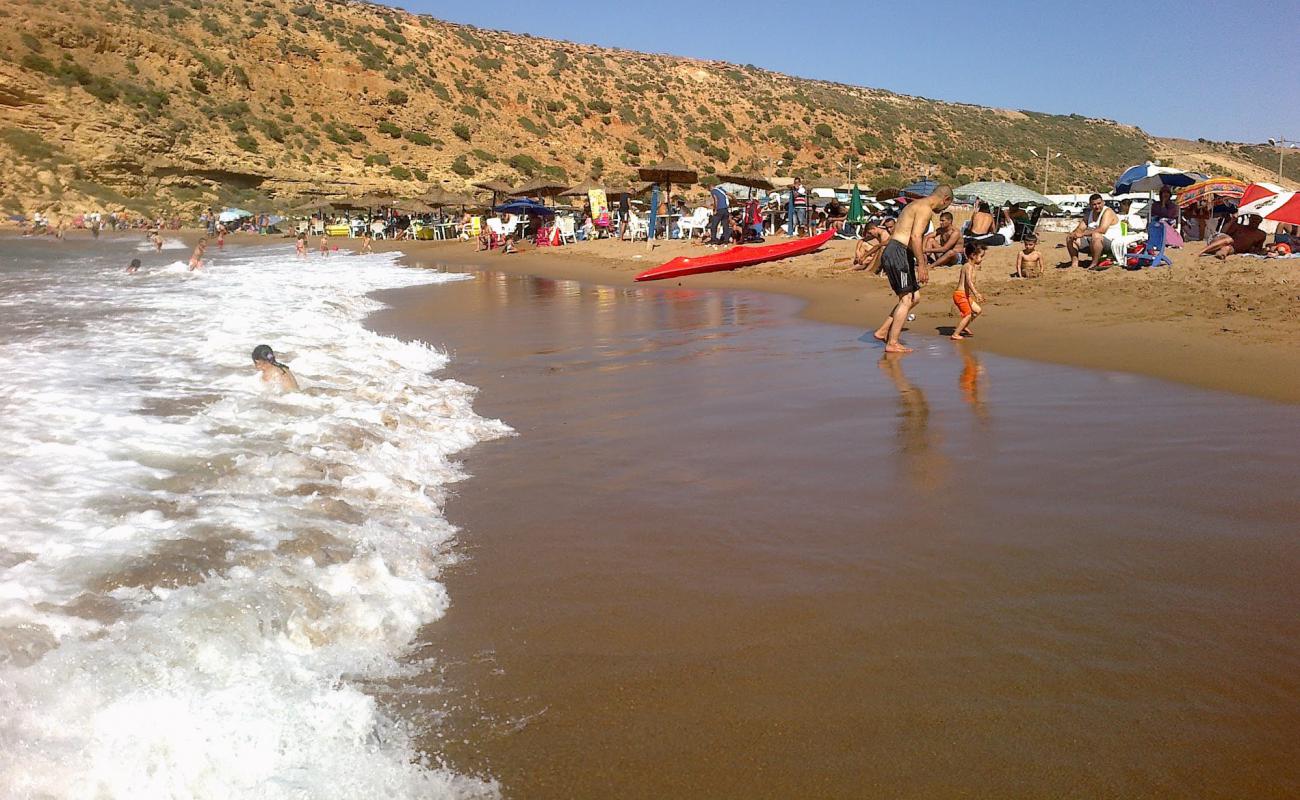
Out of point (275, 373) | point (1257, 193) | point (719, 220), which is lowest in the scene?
point (275, 373)

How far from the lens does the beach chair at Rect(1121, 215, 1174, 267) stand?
12.9 m

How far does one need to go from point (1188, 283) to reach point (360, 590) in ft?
35.8

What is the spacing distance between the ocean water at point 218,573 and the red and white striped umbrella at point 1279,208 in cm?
1149

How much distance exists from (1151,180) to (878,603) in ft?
53.9

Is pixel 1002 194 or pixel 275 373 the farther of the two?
pixel 1002 194

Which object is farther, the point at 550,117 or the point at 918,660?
the point at 550,117

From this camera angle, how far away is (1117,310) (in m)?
9.97

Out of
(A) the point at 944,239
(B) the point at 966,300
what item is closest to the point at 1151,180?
(A) the point at 944,239

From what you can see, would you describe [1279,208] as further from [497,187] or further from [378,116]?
[378,116]

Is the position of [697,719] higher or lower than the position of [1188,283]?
lower

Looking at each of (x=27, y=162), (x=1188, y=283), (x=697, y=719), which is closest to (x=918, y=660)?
(x=697, y=719)

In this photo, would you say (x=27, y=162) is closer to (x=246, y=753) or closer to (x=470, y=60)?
(x=470, y=60)

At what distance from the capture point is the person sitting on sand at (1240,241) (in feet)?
43.2

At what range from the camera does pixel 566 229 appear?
2769 centimetres
